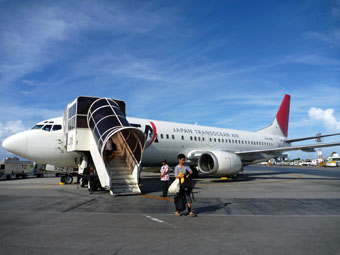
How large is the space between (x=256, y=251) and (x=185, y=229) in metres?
1.71

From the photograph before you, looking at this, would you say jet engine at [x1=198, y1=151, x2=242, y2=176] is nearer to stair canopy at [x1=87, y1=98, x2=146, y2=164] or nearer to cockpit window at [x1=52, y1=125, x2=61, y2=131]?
stair canopy at [x1=87, y1=98, x2=146, y2=164]

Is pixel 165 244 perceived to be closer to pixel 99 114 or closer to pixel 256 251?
pixel 256 251

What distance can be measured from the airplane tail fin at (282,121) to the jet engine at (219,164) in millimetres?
15163

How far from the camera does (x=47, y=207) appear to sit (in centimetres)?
789

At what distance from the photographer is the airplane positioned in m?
12.5

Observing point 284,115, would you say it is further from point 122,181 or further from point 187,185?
point 187,185

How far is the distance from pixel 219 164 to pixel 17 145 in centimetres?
1143

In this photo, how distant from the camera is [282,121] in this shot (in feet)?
106

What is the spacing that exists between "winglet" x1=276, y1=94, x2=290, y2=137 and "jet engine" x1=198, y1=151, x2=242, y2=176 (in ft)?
54.2

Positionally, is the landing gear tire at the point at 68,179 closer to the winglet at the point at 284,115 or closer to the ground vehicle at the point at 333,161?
Result: the winglet at the point at 284,115

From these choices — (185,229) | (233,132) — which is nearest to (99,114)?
(185,229)

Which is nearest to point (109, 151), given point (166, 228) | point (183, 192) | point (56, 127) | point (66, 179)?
point (56, 127)

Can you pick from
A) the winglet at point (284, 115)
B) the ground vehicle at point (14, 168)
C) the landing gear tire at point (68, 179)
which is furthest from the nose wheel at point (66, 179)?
the winglet at point (284, 115)

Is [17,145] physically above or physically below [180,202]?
above
